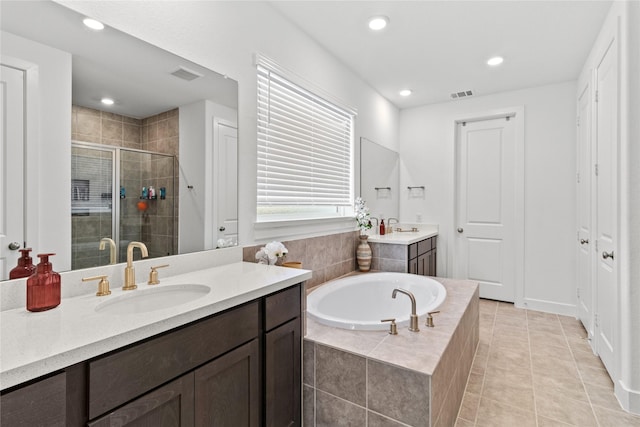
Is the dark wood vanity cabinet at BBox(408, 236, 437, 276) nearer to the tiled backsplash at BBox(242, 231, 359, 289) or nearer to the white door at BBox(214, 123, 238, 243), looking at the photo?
the tiled backsplash at BBox(242, 231, 359, 289)

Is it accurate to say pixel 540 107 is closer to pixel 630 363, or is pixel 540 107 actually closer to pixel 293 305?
pixel 630 363

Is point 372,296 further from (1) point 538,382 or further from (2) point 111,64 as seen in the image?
(2) point 111,64

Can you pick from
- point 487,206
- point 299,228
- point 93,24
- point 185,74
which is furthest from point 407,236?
point 93,24

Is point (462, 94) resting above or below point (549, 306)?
above

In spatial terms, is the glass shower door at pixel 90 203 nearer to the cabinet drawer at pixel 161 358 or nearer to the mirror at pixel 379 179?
the cabinet drawer at pixel 161 358

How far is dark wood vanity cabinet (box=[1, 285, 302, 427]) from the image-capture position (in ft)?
2.51

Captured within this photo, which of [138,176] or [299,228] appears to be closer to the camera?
[138,176]

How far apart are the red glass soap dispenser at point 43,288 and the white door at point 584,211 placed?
11.7 ft

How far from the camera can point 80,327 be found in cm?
90

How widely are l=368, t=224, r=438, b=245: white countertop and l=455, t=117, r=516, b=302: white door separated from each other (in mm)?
373

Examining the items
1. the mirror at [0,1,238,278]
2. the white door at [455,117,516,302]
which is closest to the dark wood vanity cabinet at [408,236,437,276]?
the white door at [455,117,516,302]

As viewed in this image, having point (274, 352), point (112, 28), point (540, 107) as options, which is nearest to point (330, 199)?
point (274, 352)

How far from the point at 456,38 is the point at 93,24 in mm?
2533

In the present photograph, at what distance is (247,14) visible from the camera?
2.02m
